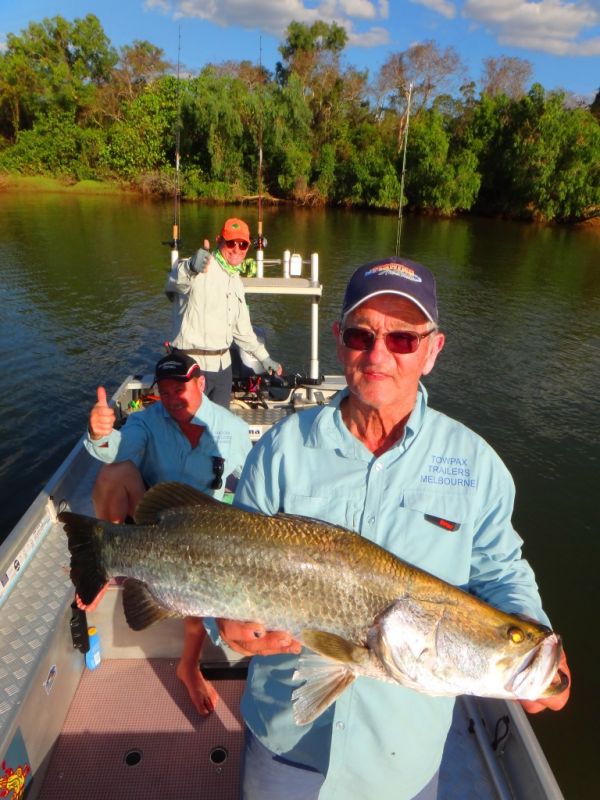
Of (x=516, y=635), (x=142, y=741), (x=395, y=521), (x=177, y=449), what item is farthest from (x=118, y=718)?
(x=516, y=635)

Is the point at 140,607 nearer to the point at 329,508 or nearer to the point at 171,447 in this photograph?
the point at 329,508

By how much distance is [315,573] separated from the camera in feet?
6.39

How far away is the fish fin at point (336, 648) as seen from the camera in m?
1.88

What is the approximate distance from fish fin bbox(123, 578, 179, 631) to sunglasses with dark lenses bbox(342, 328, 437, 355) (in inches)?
53.6

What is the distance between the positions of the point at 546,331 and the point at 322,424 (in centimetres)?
1765

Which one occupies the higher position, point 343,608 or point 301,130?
point 301,130

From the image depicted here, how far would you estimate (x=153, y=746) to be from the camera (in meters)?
3.49

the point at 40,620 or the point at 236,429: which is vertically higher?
the point at 236,429

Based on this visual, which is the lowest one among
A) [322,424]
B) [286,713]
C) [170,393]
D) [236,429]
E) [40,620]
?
[40,620]

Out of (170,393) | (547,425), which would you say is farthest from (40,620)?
(547,425)

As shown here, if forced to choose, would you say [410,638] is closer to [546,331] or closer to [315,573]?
[315,573]

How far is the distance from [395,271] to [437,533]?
1.01 m

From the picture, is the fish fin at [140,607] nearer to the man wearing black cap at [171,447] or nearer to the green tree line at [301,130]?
the man wearing black cap at [171,447]

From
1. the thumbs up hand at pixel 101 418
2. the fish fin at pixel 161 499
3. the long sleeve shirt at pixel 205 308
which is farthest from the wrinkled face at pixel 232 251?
the fish fin at pixel 161 499
